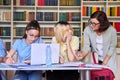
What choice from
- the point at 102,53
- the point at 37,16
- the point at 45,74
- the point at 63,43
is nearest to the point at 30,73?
Result: the point at 45,74

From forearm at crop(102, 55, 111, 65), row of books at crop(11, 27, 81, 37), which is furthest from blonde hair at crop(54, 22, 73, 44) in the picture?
row of books at crop(11, 27, 81, 37)

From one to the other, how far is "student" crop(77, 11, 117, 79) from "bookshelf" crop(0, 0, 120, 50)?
2.07 meters

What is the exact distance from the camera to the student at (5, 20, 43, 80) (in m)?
2.90

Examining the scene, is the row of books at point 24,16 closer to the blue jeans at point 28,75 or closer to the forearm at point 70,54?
the forearm at point 70,54

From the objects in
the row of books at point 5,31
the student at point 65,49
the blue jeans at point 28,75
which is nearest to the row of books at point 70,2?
the row of books at point 5,31

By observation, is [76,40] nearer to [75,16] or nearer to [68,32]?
[68,32]

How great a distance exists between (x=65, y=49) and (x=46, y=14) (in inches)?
88.4

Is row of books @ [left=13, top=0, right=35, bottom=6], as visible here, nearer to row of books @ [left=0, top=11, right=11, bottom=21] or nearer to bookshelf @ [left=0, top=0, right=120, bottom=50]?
bookshelf @ [left=0, top=0, right=120, bottom=50]

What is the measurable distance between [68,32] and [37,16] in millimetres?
2204

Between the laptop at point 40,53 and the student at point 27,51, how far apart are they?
0.21 meters

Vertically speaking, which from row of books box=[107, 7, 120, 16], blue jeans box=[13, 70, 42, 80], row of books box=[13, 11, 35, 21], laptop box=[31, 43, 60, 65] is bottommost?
blue jeans box=[13, 70, 42, 80]

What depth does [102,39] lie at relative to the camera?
3211mm

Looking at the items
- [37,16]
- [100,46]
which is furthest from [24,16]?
[100,46]

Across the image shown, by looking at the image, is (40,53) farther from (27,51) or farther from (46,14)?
(46,14)
